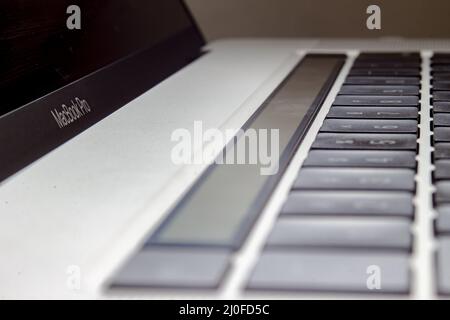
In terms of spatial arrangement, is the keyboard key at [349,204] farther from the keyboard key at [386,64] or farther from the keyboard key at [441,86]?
the keyboard key at [386,64]

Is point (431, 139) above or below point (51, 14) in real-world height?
below

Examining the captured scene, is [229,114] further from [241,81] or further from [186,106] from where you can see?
[241,81]

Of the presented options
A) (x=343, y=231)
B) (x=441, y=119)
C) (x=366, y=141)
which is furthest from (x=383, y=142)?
(x=343, y=231)

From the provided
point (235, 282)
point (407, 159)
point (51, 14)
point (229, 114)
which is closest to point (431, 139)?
point (407, 159)

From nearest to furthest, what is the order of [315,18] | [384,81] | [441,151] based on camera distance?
[441,151] < [384,81] < [315,18]

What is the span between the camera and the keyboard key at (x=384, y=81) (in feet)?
3.44

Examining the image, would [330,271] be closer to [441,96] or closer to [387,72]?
[441,96]

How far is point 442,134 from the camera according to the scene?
77 cm

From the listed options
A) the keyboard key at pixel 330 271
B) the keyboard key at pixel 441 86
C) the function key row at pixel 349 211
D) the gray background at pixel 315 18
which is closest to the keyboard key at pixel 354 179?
the function key row at pixel 349 211

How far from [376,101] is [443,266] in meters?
0.48

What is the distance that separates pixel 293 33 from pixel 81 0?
66cm

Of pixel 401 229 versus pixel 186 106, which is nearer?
pixel 401 229

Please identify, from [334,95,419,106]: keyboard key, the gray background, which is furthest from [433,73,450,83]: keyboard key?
the gray background

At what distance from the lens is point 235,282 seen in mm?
470
